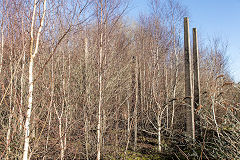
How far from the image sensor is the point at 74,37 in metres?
4.81

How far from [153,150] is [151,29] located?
410 centimetres

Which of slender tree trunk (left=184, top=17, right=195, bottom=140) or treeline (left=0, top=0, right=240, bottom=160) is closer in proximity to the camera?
treeline (left=0, top=0, right=240, bottom=160)

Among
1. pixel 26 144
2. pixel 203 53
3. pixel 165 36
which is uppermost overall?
pixel 203 53

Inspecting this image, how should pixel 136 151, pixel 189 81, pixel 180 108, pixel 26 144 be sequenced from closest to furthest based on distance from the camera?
1. pixel 26 144
2. pixel 189 81
3. pixel 136 151
4. pixel 180 108

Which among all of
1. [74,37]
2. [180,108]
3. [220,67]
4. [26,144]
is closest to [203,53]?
[220,67]

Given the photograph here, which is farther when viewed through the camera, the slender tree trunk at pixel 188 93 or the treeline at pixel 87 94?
the slender tree trunk at pixel 188 93

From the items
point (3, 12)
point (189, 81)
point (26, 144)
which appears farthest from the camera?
point (189, 81)

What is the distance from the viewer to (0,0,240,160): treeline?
8.70ft

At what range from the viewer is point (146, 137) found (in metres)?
7.62

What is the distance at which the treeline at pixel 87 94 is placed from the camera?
2.65m

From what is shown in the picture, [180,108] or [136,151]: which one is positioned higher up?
[180,108]

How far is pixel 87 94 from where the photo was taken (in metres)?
4.70

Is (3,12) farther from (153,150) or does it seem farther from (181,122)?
(181,122)

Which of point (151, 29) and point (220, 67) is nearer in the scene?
point (151, 29)
